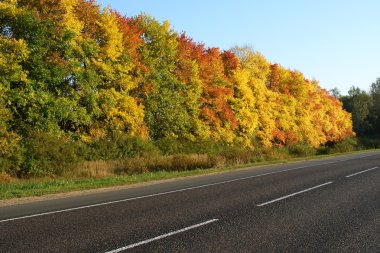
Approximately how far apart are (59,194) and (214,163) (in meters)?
15.0

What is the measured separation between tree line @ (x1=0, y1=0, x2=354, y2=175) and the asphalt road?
40.5 feet

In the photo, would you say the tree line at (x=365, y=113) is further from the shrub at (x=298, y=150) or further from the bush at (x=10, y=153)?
the bush at (x=10, y=153)

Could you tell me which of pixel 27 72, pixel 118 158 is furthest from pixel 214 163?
pixel 27 72

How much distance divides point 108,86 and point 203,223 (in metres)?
21.6

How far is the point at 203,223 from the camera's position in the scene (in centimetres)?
740

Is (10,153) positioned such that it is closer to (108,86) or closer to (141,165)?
(141,165)

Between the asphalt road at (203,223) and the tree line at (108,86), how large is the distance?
12343mm

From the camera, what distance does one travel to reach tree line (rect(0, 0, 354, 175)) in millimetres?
21828

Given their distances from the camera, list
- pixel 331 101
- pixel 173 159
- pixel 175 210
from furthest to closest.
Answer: pixel 331 101, pixel 173 159, pixel 175 210

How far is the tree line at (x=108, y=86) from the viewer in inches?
859

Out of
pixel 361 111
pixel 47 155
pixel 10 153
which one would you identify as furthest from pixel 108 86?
pixel 361 111

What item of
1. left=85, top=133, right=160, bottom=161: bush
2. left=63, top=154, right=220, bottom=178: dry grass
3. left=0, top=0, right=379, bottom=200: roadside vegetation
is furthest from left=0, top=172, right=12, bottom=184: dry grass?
left=85, top=133, right=160, bottom=161: bush

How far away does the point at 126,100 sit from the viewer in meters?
27.1

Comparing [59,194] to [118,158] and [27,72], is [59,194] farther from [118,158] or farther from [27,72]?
[118,158]
